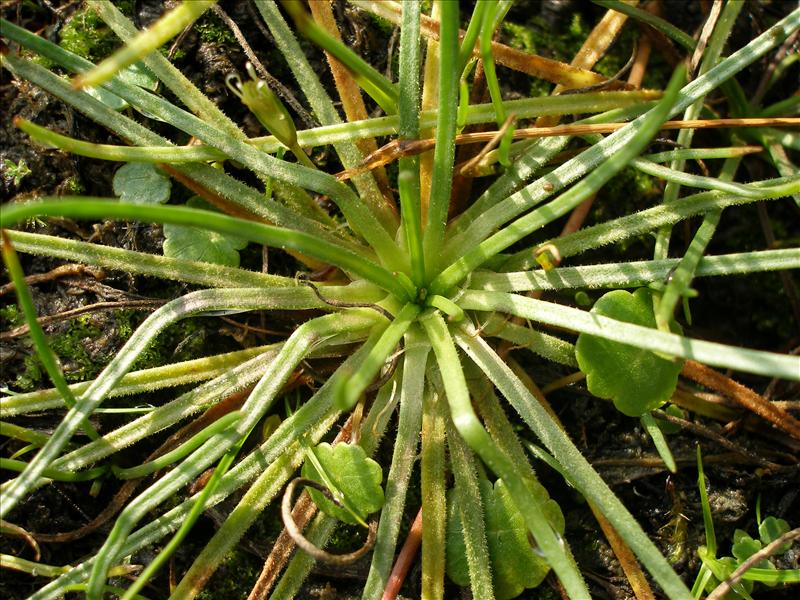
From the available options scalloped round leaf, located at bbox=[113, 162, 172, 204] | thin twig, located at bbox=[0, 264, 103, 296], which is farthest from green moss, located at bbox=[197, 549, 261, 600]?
scalloped round leaf, located at bbox=[113, 162, 172, 204]

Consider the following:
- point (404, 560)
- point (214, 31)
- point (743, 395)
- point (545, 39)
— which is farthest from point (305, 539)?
point (545, 39)

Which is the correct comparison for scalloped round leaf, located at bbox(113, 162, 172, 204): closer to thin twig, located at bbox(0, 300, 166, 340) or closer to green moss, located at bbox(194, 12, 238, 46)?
thin twig, located at bbox(0, 300, 166, 340)

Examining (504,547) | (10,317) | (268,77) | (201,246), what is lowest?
(504,547)

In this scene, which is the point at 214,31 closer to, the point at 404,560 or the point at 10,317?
the point at 10,317

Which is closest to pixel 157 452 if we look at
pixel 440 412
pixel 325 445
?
pixel 325 445

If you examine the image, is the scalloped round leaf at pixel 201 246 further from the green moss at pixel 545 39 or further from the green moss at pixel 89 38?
the green moss at pixel 545 39

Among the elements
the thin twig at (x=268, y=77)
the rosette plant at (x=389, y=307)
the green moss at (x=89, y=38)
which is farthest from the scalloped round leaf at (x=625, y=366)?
the green moss at (x=89, y=38)
